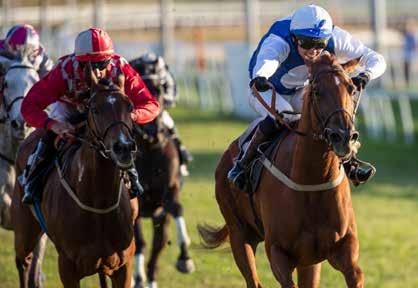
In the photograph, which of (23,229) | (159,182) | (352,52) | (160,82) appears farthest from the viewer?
(160,82)

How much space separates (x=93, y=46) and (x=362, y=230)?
815cm

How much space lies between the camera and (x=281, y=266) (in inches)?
353

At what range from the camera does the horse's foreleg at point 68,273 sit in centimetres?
935

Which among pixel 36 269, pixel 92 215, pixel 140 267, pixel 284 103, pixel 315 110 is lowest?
pixel 140 267

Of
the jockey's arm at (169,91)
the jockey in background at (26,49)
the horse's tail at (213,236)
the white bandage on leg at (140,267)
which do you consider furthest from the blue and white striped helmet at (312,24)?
the jockey's arm at (169,91)

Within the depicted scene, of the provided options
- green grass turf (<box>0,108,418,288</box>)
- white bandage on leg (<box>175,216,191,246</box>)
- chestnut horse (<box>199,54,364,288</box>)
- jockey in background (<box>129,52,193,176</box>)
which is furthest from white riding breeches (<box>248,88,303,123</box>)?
white bandage on leg (<box>175,216,191,246</box>)

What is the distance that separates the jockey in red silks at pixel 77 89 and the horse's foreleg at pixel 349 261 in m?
1.54

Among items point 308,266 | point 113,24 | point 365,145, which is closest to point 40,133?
point 308,266

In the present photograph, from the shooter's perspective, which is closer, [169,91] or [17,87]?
[17,87]

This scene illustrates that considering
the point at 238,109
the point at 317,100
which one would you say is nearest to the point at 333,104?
the point at 317,100

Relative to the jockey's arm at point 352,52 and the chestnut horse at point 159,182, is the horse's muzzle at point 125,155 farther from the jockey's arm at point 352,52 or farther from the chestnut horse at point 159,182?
the chestnut horse at point 159,182

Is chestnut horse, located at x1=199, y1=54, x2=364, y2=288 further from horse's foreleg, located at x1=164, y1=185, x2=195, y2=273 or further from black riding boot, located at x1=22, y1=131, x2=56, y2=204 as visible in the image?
horse's foreleg, located at x1=164, y1=185, x2=195, y2=273

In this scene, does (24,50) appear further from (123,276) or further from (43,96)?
(123,276)

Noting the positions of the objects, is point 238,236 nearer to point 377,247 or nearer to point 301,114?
point 301,114
